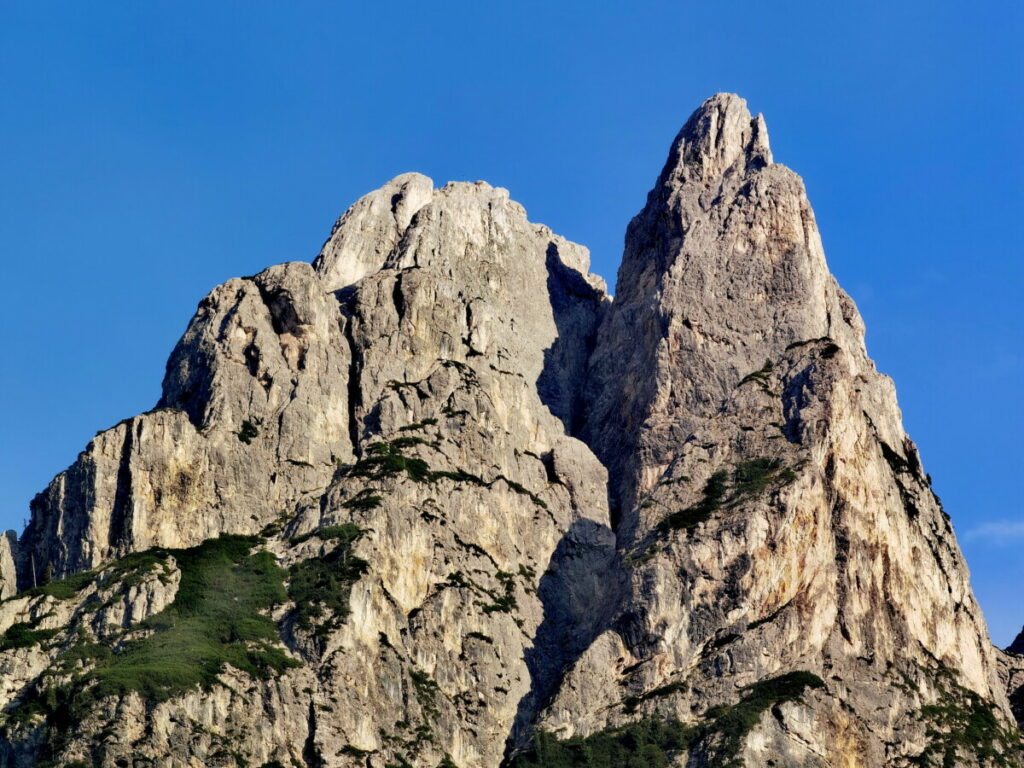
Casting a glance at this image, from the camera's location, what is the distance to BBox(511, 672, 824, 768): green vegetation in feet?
585

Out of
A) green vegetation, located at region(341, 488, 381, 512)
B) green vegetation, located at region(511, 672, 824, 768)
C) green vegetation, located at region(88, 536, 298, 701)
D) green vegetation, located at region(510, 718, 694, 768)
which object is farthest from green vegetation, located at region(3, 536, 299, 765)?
green vegetation, located at region(511, 672, 824, 768)

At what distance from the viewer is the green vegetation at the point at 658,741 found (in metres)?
178

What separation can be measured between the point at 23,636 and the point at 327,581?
30912 mm

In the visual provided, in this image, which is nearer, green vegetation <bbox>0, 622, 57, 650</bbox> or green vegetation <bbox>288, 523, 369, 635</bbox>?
green vegetation <bbox>0, 622, 57, 650</bbox>

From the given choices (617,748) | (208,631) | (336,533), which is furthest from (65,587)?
(617,748)

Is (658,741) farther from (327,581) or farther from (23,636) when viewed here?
(23,636)

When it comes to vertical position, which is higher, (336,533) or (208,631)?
(336,533)

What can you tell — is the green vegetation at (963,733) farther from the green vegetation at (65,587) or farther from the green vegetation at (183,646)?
the green vegetation at (65,587)

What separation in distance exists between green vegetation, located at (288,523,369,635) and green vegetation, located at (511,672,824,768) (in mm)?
24037

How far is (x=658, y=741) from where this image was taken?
593 ft

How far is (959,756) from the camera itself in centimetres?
18550

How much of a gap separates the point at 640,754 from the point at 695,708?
8682 millimetres

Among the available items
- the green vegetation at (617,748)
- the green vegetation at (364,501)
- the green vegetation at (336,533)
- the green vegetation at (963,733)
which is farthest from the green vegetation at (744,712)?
the green vegetation at (364,501)

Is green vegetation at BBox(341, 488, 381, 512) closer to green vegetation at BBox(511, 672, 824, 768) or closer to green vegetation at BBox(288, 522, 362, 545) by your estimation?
green vegetation at BBox(288, 522, 362, 545)
